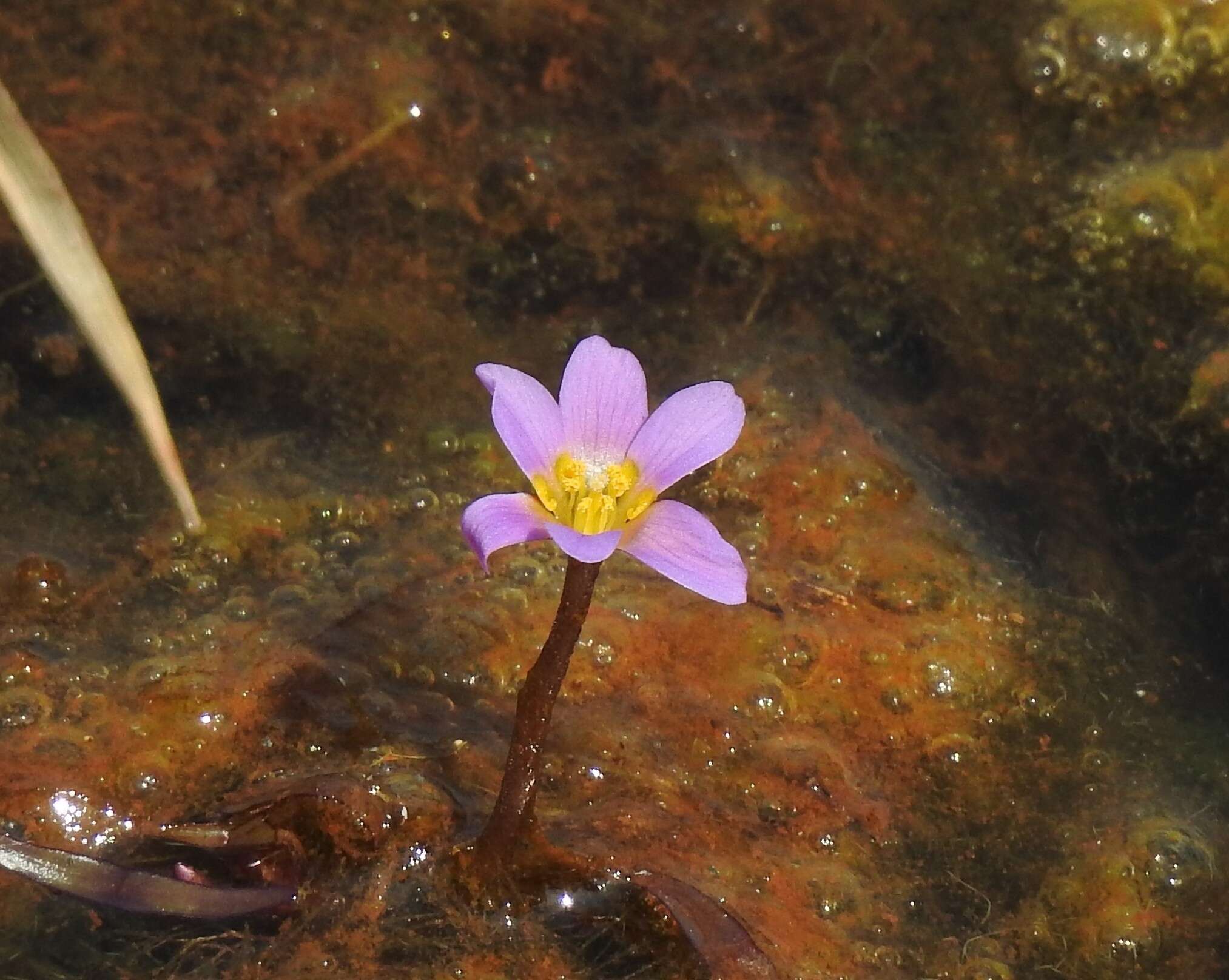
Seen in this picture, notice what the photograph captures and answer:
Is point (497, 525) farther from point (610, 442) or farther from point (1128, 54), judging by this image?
point (1128, 54)

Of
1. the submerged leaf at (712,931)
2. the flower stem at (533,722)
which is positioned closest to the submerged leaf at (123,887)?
the flower stem at (533,722)

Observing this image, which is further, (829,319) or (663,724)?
(829,319)

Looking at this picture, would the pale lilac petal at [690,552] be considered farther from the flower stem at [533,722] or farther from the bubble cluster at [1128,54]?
the bubble cluster at [1128,54]

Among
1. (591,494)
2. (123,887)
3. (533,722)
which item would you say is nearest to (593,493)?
(591,494)

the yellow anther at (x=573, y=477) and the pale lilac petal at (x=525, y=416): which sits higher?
the pale lilac petal at (x=525, y=416)

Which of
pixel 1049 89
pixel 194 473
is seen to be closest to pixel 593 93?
pixel 1049 89

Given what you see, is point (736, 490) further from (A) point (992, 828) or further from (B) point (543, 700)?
(B) point (543, 700)
